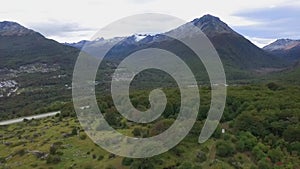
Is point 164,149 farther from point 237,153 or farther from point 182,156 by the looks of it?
point 237,153

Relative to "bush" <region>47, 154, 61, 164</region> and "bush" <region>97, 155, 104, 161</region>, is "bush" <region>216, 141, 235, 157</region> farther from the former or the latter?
"bush" <region>47, 154, 61, 164</region>

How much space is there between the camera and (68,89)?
17262cm

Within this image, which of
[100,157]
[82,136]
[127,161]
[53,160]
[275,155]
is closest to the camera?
[127,161]

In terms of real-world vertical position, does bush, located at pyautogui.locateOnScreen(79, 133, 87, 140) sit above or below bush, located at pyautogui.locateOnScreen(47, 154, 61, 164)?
above

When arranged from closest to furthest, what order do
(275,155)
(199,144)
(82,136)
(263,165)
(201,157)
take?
1. (263,165)
2. (201,157)
3. (275,155)
4. (199,144)
5. (82,136)

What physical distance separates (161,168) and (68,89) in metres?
144

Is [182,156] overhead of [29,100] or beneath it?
overhead

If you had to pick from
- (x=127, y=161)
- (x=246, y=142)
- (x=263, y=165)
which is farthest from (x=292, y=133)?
(x=127, y=161)

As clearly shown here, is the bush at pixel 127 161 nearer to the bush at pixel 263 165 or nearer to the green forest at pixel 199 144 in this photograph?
the green forest at pixel 199 144

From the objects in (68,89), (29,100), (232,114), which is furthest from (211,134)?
(68,89)

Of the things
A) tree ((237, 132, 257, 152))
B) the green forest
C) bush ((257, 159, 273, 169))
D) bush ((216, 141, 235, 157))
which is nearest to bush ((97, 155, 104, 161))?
the green forest

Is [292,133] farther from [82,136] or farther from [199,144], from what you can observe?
[82,136]

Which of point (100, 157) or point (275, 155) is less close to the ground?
point (275, 155)

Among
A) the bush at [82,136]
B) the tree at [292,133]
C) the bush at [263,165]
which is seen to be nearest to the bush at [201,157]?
the bush at [263,165]
